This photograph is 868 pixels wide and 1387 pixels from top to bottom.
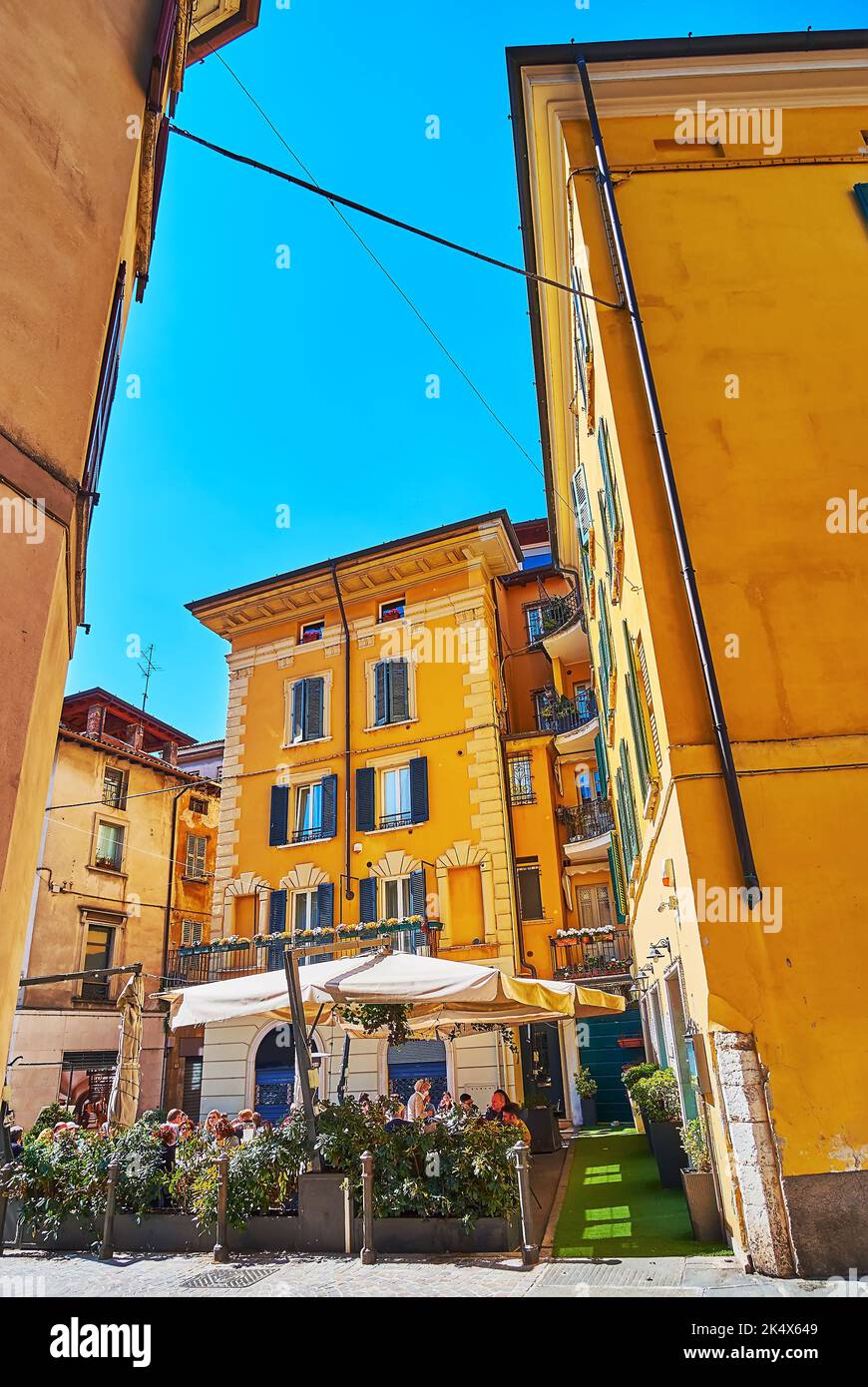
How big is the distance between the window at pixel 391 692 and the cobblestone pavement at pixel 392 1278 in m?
14.9

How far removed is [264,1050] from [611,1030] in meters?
8.23

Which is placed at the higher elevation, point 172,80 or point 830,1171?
point 172,80

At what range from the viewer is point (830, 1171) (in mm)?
5336

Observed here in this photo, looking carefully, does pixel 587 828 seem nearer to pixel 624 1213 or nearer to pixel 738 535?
pixel 624 1213

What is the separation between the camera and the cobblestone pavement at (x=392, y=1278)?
5141mm

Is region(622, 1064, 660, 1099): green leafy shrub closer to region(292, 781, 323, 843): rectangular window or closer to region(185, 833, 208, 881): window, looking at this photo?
region(292, 781, 323, 843): rectangular window

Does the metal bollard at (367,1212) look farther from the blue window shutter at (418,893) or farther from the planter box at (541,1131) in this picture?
the blue window shutter at (418,893)

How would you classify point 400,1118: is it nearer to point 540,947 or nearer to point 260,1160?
point 260,1160

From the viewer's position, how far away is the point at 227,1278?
6.46m

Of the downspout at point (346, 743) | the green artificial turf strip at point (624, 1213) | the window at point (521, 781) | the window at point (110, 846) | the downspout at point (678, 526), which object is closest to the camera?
the downspout at point (678, 526)

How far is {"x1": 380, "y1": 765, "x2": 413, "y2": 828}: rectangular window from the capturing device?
2045 cm

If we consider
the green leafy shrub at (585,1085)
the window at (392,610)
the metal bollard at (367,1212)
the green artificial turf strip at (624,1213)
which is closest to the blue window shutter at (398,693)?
the window at (392,610)

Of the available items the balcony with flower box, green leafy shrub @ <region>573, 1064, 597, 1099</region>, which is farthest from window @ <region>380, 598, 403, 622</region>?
green leafy shrub @ <region>573, 1064, 597, 1099</region>
